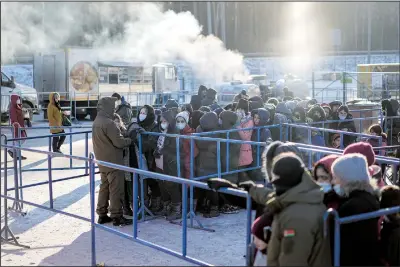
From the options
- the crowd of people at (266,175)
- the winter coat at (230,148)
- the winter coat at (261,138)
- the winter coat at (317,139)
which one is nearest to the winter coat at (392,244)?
the crowd of people at (266,175)

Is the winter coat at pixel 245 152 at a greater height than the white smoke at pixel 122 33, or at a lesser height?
lesser

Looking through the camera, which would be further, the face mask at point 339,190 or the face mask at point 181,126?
the face mask at point 181,126

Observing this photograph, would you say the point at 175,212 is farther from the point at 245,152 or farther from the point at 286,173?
the point at 286,173

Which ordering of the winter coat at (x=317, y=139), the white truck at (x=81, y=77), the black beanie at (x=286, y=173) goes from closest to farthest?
1. the black beanie at (x=286, y=173)
2. the winter coat at (x=317, y=139)
3. the white truck at (x=81, y=77)

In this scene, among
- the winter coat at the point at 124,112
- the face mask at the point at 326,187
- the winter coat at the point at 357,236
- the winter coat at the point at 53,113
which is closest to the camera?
the winter coat at the point at 357,236

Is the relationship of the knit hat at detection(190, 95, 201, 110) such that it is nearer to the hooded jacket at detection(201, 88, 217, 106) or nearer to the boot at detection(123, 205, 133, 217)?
the hooded jacket at detection(201, 88, 217, 106)

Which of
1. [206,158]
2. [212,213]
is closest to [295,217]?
[206,158]

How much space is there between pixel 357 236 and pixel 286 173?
639mm

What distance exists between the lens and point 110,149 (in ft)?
22.8

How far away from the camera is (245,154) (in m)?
8.17

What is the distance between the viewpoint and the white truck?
24406 mm

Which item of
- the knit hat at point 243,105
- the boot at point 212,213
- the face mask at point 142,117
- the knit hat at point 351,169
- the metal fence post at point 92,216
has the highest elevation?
the knit hat at point 243,105

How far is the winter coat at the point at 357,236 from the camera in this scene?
3.56 m

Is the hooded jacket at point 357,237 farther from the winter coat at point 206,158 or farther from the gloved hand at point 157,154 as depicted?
the gloved hand at point 157,154
